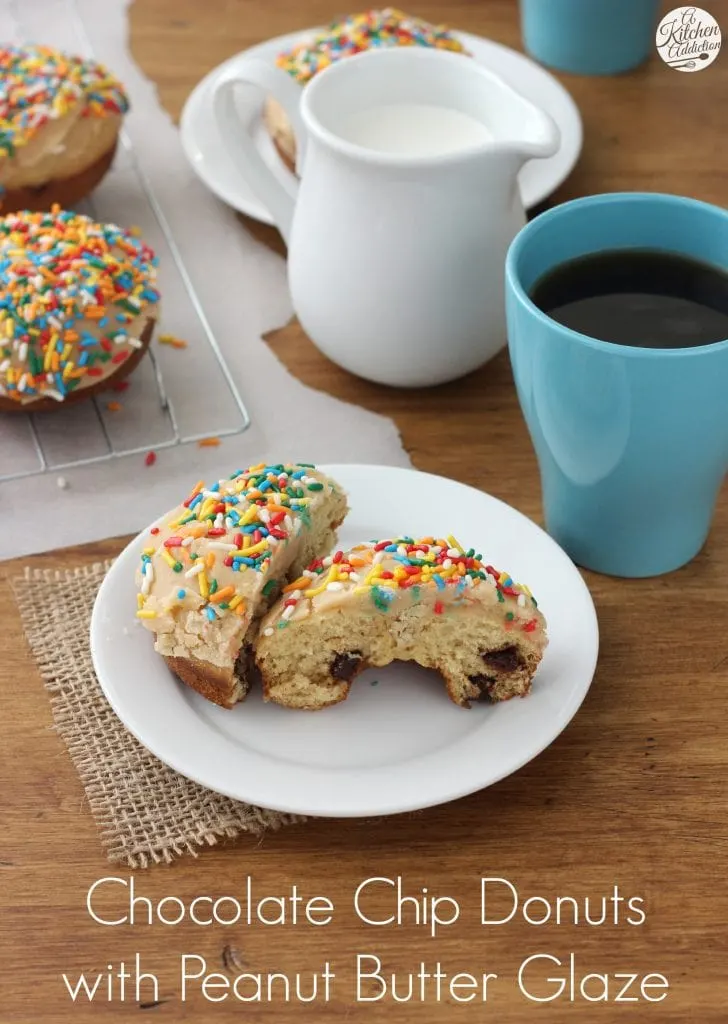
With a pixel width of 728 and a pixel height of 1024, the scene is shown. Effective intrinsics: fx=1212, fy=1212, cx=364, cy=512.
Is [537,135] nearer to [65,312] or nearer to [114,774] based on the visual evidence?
[65,312]

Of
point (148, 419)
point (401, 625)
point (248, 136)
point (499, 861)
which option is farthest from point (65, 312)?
point (499, 861)

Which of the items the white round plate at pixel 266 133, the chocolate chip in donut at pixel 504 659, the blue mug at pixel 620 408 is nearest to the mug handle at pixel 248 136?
the white round plate at pixel 266 133

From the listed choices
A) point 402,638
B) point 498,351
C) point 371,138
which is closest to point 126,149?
point 371,138

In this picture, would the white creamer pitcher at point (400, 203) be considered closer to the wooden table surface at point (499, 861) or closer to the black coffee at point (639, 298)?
the black coffee at point (639, 298)

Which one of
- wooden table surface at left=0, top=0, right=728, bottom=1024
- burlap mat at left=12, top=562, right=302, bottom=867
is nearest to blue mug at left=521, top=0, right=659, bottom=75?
wooden table surface at left=0, top=0, right=728, bottom=1024

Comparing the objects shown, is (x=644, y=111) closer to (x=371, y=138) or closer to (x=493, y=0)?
(x=493, y=0)

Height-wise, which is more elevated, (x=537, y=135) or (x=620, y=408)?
(x=537, y=135)

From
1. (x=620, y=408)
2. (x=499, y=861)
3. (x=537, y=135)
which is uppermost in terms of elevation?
(x=537, y=135)
